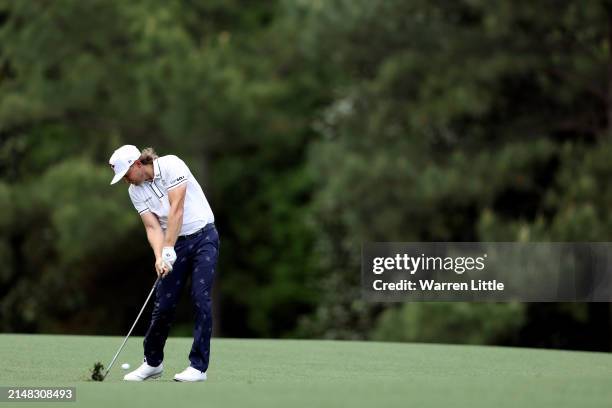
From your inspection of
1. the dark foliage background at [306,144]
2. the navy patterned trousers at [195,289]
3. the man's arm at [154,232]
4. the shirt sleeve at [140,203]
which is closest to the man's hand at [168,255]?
the man's arm at [154,232]

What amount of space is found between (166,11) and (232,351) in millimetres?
17589

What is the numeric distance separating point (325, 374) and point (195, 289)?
57.1 inches

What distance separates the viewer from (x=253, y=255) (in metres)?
32.0

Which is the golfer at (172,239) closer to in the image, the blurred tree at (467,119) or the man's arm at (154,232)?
the man's arm at (154,232)

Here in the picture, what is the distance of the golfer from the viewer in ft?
31.2

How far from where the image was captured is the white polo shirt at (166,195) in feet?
31.4

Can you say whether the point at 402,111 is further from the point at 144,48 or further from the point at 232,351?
the point at 232,351

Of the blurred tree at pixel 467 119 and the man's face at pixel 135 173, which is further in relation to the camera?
the blurred tree at pixel 467 119

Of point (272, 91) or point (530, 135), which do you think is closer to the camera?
point (530, 135)

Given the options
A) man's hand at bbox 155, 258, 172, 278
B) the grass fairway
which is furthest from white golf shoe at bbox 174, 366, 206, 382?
man's hand at bbox 155, 258, 172, 278

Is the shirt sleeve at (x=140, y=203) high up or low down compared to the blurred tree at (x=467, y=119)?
down

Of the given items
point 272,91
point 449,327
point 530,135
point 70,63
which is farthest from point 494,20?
point 70,63

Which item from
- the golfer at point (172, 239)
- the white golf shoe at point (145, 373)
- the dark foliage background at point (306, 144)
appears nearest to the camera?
the golfer at point (172, 239)

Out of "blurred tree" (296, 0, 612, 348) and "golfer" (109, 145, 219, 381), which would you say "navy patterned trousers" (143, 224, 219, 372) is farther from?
"blurred tree" (296, 0, 612, 348)
